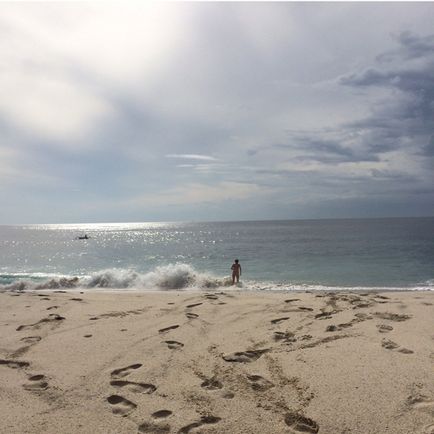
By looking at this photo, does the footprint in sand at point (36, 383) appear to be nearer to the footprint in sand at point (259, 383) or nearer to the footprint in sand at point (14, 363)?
the footprint in sand at point (14, 363)

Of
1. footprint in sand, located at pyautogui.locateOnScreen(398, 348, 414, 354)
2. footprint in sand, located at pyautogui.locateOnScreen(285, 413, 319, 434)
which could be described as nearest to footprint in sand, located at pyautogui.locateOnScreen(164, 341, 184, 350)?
footprint in sand, located at pyautogui.locateOnScreen(285, 413, 319, 434)

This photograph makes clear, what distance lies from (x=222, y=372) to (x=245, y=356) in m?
0.73

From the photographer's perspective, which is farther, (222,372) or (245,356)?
(245,356)

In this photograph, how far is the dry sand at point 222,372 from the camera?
3898 millimetres

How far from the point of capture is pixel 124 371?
207 inches

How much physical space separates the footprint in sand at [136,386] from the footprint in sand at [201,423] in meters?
0.94

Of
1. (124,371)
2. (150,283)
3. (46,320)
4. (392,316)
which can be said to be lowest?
(150,283)

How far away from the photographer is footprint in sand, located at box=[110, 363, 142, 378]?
513cm

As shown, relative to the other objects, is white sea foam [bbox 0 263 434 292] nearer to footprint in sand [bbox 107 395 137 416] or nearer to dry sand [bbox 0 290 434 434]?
dry sand [bbox 0 290 434 434]

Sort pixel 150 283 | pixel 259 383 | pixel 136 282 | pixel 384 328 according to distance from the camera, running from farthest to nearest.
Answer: pixel 136 282
pixel 150 283
pixel 384 328
pixel 259 383

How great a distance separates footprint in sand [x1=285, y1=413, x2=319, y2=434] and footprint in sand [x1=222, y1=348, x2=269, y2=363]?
5.46ft

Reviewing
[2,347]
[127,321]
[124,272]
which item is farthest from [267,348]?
[124,272]

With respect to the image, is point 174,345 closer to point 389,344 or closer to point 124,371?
point 124,371

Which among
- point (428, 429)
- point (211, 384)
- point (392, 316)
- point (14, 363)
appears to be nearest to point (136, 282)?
point (14, 363)
